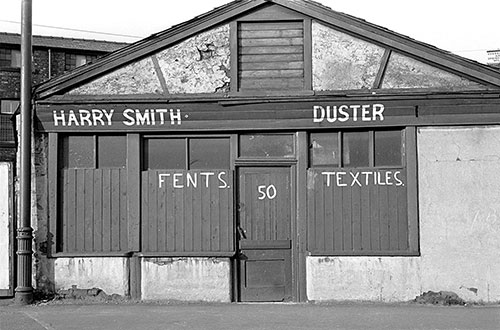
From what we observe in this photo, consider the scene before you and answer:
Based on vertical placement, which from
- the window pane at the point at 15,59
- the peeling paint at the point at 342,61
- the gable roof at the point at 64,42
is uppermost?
the gable roof at the point at 64,42

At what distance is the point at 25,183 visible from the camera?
38.4 ft

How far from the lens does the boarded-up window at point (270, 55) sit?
1209 cm

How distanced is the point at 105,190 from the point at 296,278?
3.40 m

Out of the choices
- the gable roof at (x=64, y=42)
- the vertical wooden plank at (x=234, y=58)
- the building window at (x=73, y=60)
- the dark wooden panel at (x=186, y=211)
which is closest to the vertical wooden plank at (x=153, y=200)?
the dark wooden panel at (x=186, y=211)

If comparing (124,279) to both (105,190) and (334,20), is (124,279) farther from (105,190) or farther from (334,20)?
(334,20)

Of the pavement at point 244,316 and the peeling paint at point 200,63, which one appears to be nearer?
the pavement at point 244,316

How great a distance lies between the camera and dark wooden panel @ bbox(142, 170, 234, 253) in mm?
11977

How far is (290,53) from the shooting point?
12109mm

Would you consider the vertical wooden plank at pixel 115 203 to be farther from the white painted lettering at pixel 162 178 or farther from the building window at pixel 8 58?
the building window at pixel 8 58

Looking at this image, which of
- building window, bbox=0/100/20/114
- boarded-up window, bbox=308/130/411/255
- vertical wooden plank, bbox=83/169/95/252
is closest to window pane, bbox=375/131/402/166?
boarded-up window, bbox=308/130/411/255

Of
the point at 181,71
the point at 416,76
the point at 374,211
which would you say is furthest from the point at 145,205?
the point at 416,76

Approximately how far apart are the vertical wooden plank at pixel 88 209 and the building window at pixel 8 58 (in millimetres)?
27031

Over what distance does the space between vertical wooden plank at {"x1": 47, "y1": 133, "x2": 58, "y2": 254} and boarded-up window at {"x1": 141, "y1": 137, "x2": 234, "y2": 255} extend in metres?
1.38

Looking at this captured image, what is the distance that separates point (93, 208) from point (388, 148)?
4873mm
